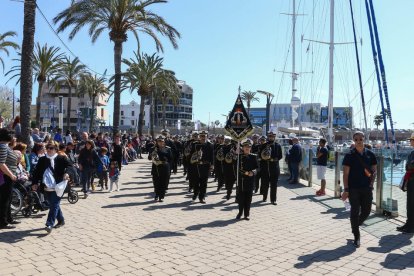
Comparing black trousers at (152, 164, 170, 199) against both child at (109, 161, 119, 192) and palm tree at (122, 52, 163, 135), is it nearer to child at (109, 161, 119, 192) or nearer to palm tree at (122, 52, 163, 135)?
child at (109, 161, 119, 192)

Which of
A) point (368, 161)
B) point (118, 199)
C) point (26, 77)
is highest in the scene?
point (26, 77)

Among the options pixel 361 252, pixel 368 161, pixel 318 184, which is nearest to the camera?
pixel 361 252

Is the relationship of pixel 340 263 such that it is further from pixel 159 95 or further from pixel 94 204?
pixel 159 95

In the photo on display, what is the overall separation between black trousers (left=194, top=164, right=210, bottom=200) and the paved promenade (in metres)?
0.71

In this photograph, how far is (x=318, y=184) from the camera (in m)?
16.4

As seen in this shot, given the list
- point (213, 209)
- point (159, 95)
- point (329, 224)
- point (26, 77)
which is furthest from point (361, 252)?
point (159, 95)

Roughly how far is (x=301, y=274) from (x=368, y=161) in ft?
8.86

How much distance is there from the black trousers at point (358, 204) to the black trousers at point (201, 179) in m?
5.23

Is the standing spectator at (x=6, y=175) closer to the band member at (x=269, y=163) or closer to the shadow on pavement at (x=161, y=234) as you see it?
the shadow on pavement at (x=161, y=234)

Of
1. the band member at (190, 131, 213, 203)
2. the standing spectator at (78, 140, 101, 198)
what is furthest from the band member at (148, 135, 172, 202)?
the standing spectator at (78, 140, 101, 198)

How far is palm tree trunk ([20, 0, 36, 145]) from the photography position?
45.9ft

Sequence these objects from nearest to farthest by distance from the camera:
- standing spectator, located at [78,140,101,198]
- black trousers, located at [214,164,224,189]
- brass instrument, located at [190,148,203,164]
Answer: brass instrument, located at [190,148,203,164]
standing spectator, located at [78,140,101,198]
black trousers, located at [214,164,224,189]

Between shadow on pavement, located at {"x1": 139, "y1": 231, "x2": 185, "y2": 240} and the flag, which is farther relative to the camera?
the flag

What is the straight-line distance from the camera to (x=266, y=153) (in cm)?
1241
